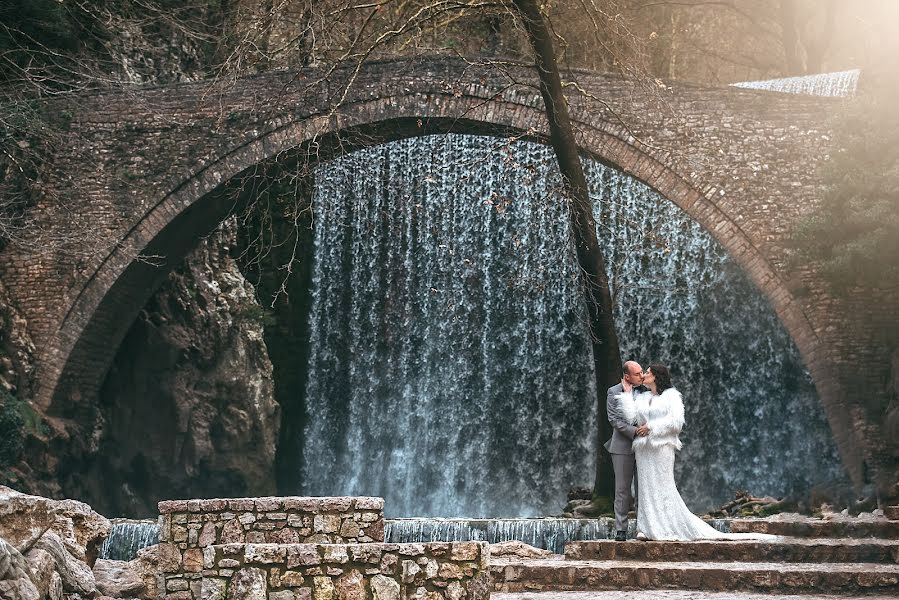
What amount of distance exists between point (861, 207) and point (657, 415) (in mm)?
5623

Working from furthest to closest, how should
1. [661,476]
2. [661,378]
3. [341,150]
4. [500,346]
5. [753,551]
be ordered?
[500,346]
[341,150]
[661,378]
[661,476]
[753,551]

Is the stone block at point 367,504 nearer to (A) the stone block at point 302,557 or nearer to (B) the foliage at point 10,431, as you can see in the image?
(A) the stone block at point 302,557

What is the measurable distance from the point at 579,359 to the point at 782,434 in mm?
2969

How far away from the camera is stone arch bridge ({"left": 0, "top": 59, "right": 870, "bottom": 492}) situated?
521 inches

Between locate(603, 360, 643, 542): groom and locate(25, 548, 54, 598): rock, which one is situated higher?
locate(603, 360, 643, 542): groom

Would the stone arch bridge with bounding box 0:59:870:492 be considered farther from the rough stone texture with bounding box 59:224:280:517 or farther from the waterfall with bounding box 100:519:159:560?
the waterfall with bounding box 100:519:159:560

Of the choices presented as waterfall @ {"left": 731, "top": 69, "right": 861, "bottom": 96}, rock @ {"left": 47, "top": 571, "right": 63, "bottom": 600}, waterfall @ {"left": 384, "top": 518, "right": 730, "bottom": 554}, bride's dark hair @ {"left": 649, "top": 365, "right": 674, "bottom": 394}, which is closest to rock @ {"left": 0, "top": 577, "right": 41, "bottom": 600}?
rock @ {"left": 47, "top": 571, "right": 63, "bottom": 600}

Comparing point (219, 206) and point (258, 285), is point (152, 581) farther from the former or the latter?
point (258, 285)

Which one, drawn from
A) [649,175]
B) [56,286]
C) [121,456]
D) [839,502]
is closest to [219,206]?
[56,286]

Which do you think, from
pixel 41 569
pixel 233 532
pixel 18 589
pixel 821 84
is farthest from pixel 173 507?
pixel 821 84

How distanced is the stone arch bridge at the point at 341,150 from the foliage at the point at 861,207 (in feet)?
0.92

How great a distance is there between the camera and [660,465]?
8.22 metres

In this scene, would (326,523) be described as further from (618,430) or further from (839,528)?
(839,528)

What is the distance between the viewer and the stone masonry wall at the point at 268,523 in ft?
23.6
